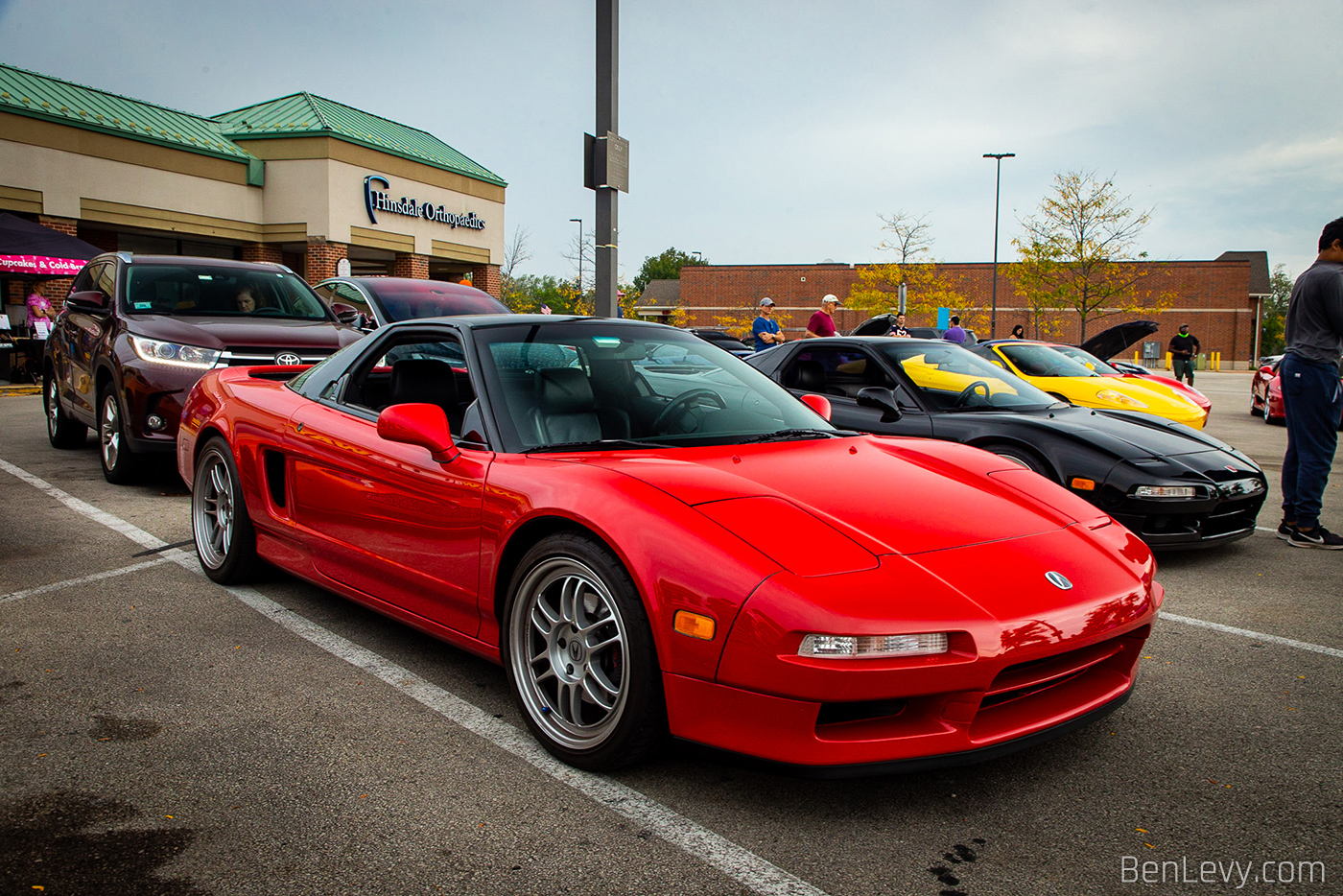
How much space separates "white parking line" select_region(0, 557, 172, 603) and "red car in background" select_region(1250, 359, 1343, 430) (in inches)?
576

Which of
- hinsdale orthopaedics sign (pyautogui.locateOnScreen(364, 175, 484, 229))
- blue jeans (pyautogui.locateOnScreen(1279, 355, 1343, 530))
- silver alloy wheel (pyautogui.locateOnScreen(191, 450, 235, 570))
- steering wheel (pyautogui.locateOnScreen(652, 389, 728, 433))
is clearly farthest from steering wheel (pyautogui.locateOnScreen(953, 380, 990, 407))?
hinsdale orthopaedics sign (pyautogui.locateOnScreen(364, 175, 484, 229))

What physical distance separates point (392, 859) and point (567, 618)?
0.79 m

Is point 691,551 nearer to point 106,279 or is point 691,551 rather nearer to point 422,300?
point 422,300

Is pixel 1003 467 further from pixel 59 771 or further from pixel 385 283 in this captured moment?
pixel 385 283

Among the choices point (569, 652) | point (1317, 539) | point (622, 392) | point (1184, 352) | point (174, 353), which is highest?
point (1184, 352)

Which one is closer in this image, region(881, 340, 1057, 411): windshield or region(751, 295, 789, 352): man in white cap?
region(881, 340, 1057, 411): windshield

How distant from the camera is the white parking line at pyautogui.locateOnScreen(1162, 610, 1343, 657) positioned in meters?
3.76

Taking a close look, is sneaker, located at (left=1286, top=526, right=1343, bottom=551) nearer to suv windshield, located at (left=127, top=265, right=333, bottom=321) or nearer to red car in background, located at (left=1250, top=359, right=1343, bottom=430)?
suv windshield, located at (left=127, top=265, right=333, bottom=321)

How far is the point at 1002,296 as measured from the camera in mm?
63938

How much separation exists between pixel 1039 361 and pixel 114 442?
8.58 metres

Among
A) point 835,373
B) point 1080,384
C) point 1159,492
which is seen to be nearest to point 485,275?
point 1080,384

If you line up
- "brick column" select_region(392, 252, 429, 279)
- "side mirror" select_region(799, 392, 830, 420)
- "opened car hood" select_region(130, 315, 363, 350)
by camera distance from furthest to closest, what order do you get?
"brick column" select_region(392, 252, 429, 279)
"opened car hood" select_region(130, 315, 363, 350)
"side mirror" select_region(799, 392, 830, 420)

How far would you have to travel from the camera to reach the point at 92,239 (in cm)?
2481

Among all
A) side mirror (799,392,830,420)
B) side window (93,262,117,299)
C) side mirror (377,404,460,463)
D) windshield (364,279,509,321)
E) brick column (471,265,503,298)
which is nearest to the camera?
side mirror (377,404,460,463)
